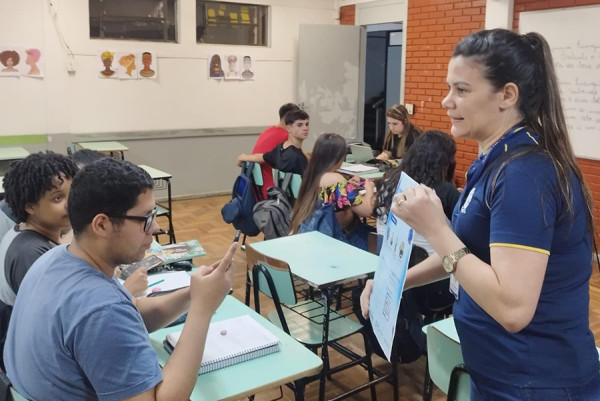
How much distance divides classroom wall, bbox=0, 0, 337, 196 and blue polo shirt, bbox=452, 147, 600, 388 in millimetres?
5832

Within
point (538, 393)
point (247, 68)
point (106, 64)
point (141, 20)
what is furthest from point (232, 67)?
point (538, 393)

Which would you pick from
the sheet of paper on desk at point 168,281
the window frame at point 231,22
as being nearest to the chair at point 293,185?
the sheet of paper on desk at point 168,281

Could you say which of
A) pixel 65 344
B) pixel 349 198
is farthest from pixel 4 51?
pixel 65 344

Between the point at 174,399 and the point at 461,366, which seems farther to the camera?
the point at 461,366

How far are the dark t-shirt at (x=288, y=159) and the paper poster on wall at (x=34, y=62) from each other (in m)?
3.03

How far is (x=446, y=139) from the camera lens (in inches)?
115

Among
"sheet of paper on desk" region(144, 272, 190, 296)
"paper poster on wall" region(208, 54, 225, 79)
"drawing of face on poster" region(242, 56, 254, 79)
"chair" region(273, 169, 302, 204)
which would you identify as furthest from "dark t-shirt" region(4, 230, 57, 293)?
"drawing of face on poster" region(242, 56, 254, 79)

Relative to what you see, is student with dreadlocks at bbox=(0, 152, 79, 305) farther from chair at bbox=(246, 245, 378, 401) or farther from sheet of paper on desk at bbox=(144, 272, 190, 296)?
chair at bbox=(246, 245, 378, 401)

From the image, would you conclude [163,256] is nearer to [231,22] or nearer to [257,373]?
[257,373]

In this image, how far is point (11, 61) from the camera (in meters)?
5.77

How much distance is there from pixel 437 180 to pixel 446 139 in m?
0.22

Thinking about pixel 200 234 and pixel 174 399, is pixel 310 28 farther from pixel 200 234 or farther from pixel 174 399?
pixel 174 399

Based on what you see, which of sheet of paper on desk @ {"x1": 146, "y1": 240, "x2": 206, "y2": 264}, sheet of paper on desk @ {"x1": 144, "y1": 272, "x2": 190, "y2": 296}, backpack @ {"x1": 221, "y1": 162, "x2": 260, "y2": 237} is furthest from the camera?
backpack @ {"x1": 221, "y1": 162, "x2": 260, "y2": 237}

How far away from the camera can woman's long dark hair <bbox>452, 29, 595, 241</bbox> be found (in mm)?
1060
